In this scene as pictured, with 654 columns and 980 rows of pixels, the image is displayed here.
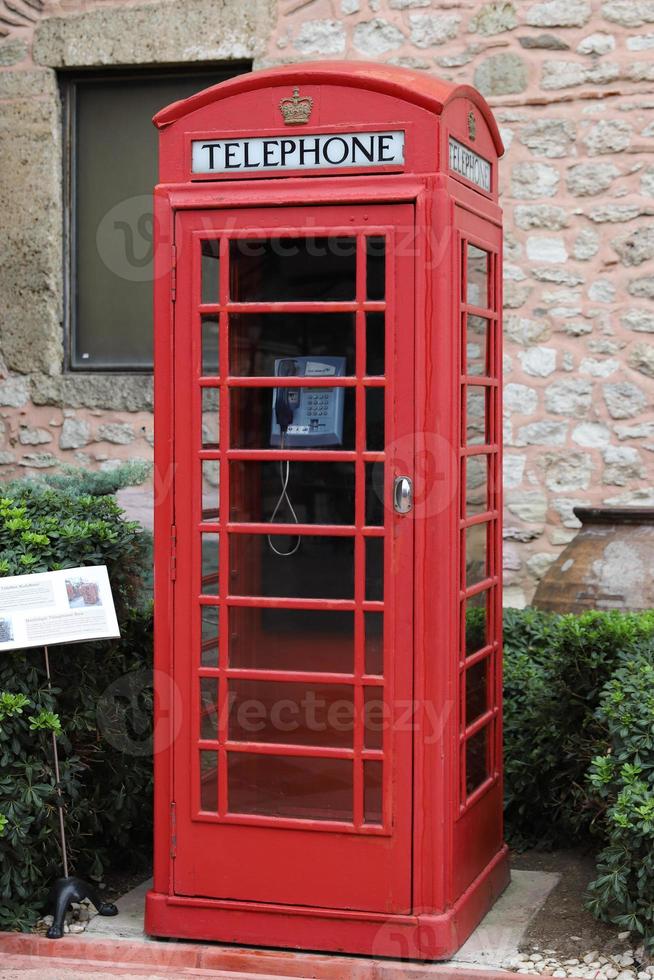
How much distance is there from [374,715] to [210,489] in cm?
85

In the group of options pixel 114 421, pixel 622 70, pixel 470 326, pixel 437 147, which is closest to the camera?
pixel 437 147

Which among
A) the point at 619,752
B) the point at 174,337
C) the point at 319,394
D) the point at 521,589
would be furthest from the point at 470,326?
the point at 521,589

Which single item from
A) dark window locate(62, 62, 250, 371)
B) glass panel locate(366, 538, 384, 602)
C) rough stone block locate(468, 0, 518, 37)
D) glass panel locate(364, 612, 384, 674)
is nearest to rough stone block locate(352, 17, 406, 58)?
rough stone block locate(468, 0, 518, 37)

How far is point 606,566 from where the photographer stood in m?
5.41

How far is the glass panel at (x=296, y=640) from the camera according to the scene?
154 inches

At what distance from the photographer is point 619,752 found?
3953mm

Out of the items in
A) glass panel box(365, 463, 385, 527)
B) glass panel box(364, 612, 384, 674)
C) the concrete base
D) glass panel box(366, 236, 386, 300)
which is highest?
glass panel box(366, 236, 386, 300)

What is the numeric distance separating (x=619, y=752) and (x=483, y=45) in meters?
4.36

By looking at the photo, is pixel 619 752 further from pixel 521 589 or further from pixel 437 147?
pixel 521 589

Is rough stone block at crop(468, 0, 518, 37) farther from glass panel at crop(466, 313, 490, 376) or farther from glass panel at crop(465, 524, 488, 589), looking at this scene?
glass panel at crop(465, 524, 488, 589)

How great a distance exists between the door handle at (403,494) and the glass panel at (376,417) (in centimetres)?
12

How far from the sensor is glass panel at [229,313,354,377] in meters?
3.90

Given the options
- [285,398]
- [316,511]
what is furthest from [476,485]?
[285,398]

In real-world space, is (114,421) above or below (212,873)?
above
